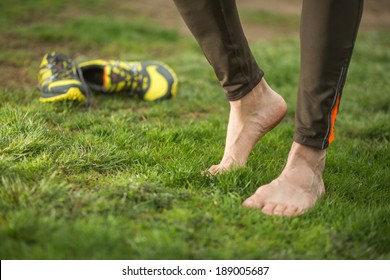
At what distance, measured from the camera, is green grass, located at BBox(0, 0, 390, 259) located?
1318 mm

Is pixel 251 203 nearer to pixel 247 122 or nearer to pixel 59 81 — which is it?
pixel 247 122

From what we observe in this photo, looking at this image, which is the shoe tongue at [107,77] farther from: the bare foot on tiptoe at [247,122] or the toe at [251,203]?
the toe at [251,203]

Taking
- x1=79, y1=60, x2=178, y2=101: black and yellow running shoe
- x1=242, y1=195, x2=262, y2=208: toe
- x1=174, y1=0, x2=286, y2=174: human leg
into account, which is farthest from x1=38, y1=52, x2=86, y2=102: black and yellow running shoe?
x1=242, y1=195, x2=262, y2=208: toe

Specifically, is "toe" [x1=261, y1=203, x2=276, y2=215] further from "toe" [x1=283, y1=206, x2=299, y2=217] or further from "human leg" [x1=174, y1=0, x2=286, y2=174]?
"human leg" [x1=174, y1=0, x2=286, y2=174]

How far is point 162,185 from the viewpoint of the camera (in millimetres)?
1669

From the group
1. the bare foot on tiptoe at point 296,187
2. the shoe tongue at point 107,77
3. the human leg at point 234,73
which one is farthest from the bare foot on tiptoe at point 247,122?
the shoe tongue at point 107,77

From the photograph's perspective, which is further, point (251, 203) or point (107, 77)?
point (107, 77)

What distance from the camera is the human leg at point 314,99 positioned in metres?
1.45

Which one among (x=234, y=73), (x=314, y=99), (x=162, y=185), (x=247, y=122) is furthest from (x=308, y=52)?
(x=162, y=185)

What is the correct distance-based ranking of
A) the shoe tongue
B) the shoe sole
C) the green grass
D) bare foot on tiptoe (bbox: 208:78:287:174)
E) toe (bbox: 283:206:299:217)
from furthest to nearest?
the shoe tongue → the shoe sole → bare foot on tiptoe (bbox: 208:78:287:174) → toe (bbox: 283:206:299:217) → the green grass

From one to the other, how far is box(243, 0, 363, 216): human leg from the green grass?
71mm

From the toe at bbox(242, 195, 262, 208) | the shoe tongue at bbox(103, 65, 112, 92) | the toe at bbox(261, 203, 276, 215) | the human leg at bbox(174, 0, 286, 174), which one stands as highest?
the human leg at bbox(174, 0, 286, 174)

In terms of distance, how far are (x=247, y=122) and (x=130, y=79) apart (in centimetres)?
125

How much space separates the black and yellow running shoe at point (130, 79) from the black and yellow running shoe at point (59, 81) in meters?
0.16
